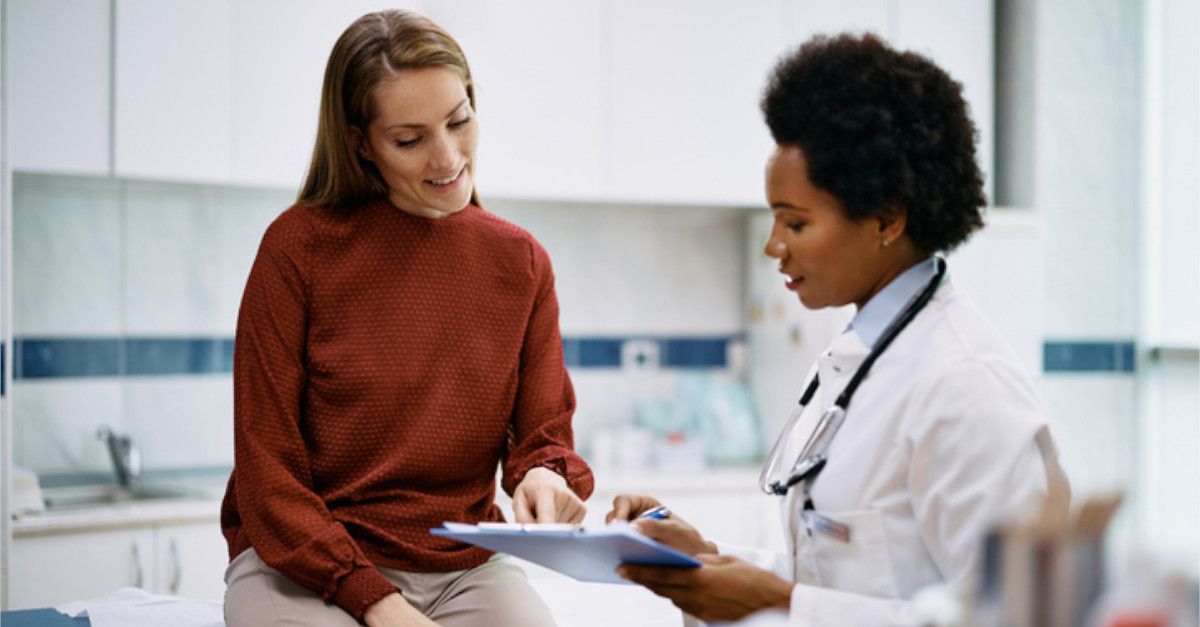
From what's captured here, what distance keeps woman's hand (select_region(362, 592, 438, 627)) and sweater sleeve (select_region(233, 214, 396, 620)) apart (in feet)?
0.04

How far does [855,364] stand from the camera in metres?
1.37

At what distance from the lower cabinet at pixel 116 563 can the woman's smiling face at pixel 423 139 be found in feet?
5.33

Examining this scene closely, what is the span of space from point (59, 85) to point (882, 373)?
257 centimetres

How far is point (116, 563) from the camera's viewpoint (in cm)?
286

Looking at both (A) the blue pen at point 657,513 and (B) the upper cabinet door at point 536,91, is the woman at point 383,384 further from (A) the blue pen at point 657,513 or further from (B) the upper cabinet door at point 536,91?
(B) the upper cabinet door at point 536,91

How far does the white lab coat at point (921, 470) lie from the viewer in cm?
115

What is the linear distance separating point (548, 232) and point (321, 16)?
3.65 ft

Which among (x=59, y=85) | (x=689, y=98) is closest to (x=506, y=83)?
(x=689, y=98)

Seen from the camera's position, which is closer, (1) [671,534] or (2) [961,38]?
(1) [671,534]

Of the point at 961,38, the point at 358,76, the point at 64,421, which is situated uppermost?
the point at 961,38

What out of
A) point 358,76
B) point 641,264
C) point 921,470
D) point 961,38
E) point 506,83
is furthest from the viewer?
point 641,264

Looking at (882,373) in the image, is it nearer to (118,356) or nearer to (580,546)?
(580,546)

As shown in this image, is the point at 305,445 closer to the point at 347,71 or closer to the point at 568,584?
the point at 347,71

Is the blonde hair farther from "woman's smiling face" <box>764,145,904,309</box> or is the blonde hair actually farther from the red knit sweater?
"woman's smiling face" <box>764,145,904,309</box>
